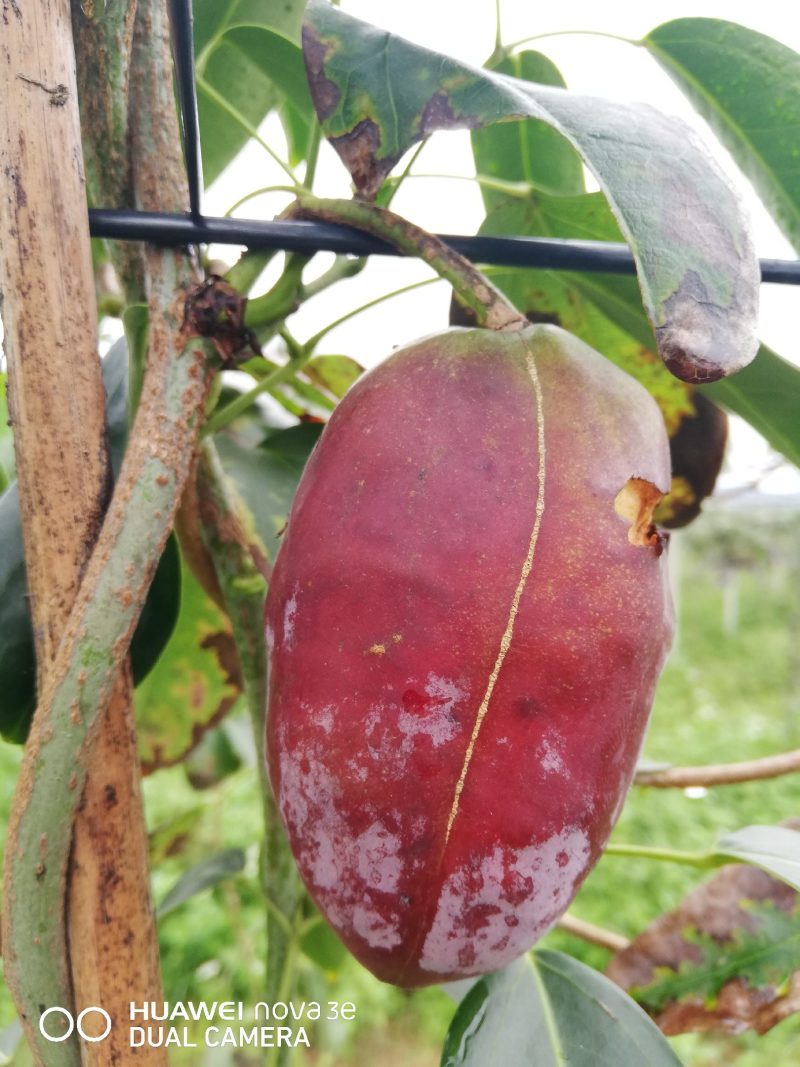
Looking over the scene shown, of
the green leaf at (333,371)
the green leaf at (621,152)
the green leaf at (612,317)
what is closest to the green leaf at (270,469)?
the green leaf at (333,371)

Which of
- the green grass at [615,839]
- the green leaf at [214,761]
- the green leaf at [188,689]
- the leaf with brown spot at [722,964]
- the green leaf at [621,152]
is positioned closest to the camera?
the green leaf at [621,152]

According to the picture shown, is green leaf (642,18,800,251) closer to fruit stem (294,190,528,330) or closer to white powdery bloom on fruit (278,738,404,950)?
fruit stem (294,190,528,330)

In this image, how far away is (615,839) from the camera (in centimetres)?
319

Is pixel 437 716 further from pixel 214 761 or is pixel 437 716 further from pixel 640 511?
pixel 214 761

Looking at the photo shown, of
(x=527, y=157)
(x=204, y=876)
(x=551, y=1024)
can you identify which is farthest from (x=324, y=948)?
(x=527, y=157)

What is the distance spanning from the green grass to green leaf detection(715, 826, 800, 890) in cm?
20

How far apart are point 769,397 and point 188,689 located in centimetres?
49

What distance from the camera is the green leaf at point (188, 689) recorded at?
735 mm

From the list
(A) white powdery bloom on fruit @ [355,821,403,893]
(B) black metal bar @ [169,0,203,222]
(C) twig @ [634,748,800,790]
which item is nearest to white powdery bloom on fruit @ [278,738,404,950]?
(A) white powdery bloom on fruit @ [355,821,403,893]

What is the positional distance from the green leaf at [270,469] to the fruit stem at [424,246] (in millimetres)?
248

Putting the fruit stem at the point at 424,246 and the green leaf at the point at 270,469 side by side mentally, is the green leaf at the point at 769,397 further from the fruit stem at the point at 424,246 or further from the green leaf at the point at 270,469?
the green leaf at the point at 270,469

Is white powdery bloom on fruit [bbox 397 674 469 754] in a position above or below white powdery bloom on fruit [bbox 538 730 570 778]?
above

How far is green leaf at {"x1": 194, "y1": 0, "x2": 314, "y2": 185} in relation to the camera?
1.77 ft

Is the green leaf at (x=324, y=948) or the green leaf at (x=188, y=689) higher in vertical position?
the green leaf at (x=188, y=689)
